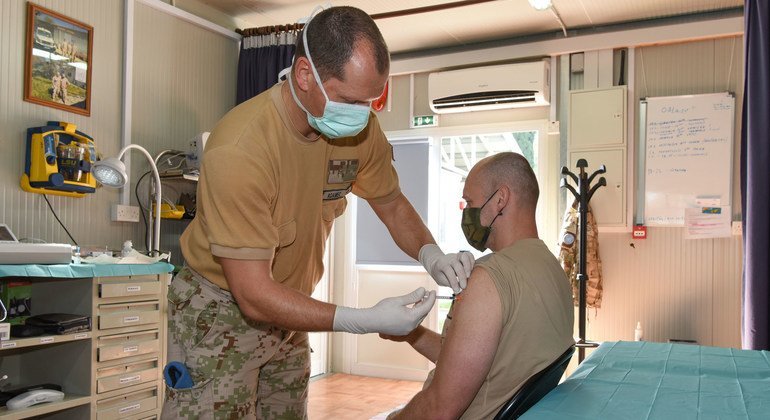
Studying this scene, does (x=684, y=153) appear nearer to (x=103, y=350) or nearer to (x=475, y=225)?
(x=475, y=225)

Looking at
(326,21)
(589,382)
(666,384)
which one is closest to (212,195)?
(326,21)

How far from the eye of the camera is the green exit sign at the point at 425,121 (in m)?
5.18

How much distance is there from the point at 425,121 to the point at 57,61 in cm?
277

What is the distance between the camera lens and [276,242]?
4.68 feet

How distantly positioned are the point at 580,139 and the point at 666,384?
3.20 metres

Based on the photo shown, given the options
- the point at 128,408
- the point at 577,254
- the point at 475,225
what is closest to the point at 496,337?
the point at 475,225

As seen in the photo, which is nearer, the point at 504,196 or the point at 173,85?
the point at 504,196

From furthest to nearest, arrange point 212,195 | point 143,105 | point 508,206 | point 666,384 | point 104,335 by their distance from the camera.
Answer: point 143,105
point 104,335
point 508,206
point 666,384
point 212,195

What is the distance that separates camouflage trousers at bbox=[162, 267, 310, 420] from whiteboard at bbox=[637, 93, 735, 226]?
11.4ft

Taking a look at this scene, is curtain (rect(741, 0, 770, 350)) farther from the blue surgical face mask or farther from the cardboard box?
the cardboard box

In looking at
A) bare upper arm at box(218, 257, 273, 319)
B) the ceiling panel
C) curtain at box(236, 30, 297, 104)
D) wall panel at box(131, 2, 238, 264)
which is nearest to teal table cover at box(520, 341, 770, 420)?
bare upper arm at box(218, 257, 273, 319)

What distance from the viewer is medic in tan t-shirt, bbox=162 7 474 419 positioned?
1.38m

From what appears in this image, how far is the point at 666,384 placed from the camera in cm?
Result: 156

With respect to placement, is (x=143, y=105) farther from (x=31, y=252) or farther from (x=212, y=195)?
(x=212, y=195)
